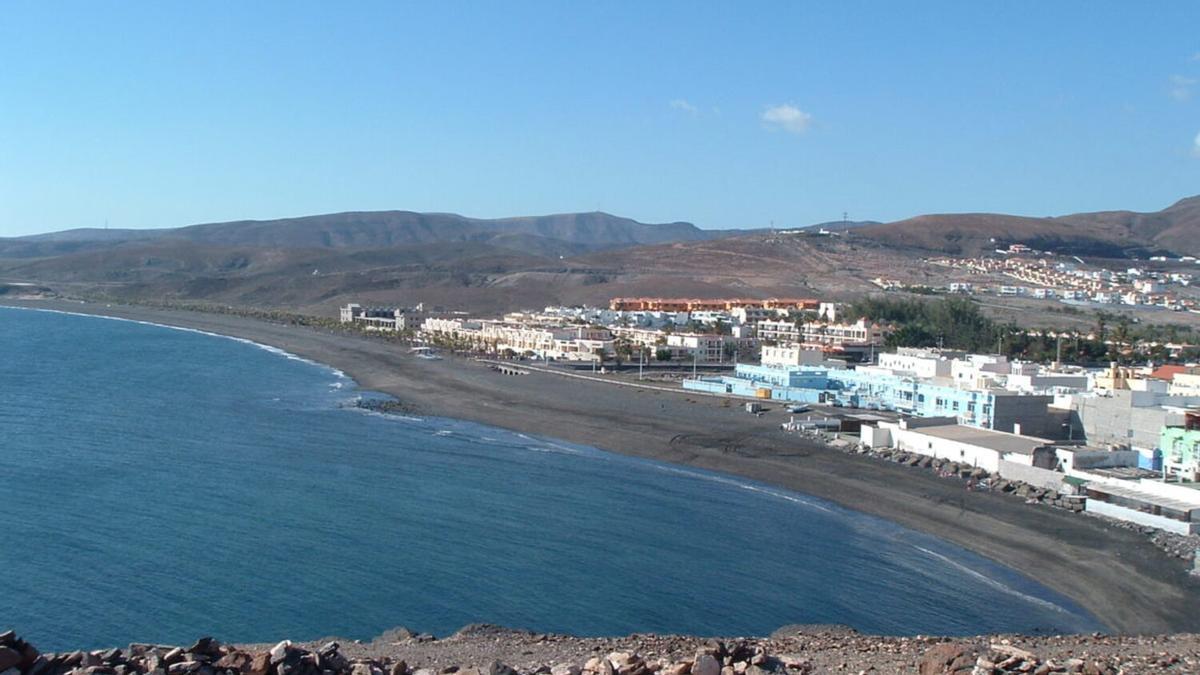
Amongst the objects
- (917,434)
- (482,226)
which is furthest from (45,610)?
(482,226)

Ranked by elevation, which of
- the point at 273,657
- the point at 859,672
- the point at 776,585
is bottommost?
the point at 776,585

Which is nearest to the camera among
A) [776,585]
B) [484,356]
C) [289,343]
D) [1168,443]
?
[776,585]

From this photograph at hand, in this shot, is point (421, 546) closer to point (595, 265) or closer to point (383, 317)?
point (383, 317)

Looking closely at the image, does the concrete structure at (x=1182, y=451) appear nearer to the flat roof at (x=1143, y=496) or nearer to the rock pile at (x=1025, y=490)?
the flat roof at (x=1143, y=496)

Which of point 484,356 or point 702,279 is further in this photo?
point 702,279

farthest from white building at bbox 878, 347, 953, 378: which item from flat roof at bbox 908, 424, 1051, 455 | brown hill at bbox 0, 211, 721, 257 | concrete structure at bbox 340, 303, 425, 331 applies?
brown hill at bbox 0, 211, 721, 257

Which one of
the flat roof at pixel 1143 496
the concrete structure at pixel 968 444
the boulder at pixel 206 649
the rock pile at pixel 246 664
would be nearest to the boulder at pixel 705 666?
the rock pile at pixel 246 664

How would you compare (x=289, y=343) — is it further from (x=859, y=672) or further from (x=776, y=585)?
(x=859, y=672)
